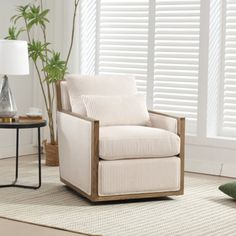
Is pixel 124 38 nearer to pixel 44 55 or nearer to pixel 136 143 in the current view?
pixel 44 55

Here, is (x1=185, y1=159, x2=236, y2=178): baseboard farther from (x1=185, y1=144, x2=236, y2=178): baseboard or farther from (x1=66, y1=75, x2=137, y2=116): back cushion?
(x1=66, y1=75, x2=137, y2=116): back cushion

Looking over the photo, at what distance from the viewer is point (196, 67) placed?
19.9 ft

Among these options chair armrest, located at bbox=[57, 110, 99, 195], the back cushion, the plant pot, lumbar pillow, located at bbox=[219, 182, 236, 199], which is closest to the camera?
chair armrest, located at bbox=[57, 110, 99, 195]

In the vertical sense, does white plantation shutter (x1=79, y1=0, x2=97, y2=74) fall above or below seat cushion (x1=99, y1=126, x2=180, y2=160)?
above

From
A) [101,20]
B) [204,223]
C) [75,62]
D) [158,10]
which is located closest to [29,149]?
[75,62]

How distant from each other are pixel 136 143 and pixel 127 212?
1.58ft

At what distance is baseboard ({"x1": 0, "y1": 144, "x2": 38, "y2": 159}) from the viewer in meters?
6.53

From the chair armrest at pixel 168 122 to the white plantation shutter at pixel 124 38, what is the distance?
1.21 m

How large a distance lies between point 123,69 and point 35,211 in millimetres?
2396

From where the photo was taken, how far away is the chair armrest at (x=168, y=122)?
192 inches

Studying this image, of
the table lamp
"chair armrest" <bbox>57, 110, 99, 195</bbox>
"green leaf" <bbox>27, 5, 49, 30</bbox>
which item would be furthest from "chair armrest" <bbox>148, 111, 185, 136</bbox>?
"green leaf" <bbox>27, 5, 49, 30</bbox>

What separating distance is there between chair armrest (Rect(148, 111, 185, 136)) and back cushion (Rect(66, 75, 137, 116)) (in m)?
0.27

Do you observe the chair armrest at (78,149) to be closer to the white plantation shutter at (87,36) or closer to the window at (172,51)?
the window at (172,51)

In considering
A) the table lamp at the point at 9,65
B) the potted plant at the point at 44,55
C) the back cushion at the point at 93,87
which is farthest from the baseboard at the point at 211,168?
the table lamp at the point at 9,65
